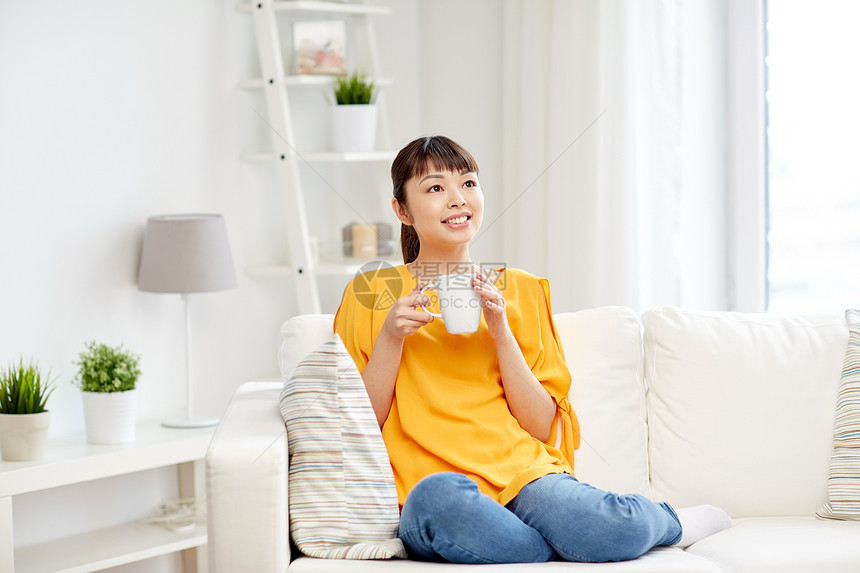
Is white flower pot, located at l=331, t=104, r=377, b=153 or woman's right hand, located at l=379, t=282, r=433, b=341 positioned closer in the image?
woman's right hand, located at l=379, t=282, r=433, b=341

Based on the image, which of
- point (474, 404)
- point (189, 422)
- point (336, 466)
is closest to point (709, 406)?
point (474, 404)

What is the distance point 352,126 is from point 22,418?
125cm

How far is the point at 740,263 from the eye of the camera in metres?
2.79

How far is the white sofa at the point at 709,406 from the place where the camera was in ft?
5.99

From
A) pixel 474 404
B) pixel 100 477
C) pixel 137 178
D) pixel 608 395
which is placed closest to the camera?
pixel 474 404

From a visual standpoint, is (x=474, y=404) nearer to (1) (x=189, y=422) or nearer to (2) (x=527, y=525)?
(2) (x=527, y=525)

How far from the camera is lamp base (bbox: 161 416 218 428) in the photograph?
256 cm

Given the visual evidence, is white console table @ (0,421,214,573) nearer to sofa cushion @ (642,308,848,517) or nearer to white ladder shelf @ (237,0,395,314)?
white ladder shelf @ (237,0,395,314)

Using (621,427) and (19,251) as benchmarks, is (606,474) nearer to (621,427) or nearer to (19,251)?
(621,427)

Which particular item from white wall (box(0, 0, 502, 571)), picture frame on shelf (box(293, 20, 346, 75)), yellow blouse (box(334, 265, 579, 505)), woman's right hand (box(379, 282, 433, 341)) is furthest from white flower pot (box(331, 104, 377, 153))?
woman's right hand (box(379, 282, 433, 341))

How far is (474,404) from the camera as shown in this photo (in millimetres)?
1642

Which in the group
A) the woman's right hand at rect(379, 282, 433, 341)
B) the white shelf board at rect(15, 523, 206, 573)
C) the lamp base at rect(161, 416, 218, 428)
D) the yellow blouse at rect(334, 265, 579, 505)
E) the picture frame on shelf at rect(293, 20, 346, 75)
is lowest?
the white shelf board at rect(15, 523, 206, 573)

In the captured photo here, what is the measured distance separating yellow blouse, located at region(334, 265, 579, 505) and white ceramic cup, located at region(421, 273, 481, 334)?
164mm

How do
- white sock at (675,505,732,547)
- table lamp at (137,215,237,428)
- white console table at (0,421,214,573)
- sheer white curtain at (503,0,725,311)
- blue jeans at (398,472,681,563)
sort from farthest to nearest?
1. sheer white curtain at (503,0,725,311)
2. table lamp at (137,215,237,428)
3. white console table at (0,421,214,573)
4. white sock at (675,505,732,547)
5. blue jeans at (398,472,681,563)
